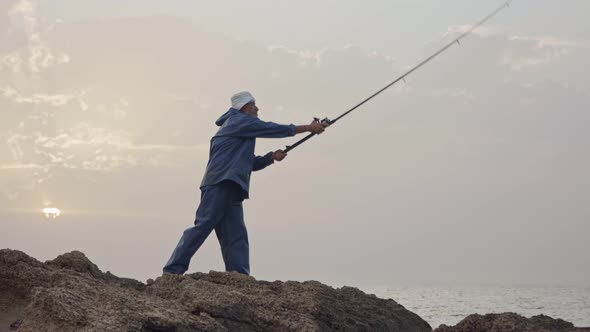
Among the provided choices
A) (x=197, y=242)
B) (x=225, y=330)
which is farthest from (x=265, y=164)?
(x=225, y=330)

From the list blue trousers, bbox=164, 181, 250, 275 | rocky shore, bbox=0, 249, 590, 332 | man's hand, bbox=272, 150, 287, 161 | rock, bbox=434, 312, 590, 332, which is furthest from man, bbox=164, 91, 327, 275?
rock, bbox=434, 312, 590, 332

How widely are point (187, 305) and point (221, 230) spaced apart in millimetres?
3091

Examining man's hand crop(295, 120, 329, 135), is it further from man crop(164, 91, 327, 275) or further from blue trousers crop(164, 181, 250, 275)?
blue trousers crop(164, 181, 250, 275)

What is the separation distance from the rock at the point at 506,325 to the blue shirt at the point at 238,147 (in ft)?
9.50

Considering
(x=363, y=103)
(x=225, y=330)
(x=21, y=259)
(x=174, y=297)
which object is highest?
(x=363, y=103)

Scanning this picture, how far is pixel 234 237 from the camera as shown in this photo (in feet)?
27.3

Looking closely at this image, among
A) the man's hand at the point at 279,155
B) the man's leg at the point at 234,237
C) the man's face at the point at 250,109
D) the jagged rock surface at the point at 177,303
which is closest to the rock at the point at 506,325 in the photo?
the jagged rock surface at the point at 177,303

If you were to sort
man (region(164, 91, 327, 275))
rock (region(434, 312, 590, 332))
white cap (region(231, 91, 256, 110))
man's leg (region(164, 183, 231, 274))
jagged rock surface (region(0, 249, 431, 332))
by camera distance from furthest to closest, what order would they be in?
white cap (region(231, 91, 256, 110))
man (region(164, 91, 327, 275))
man's leg (region(164, 183, 231, 274))
rock (region(434, 312, 590, 332))
jagged rock surface (region(0, 249, 431, 332))

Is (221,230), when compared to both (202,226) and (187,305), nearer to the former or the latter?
(202,226)

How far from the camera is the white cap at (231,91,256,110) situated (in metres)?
8.55

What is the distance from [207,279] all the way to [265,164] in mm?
2417

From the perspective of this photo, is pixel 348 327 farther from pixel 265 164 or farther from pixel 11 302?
pixel 265 164

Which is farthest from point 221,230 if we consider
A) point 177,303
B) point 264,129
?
point 177,303

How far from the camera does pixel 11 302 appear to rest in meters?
5.71
